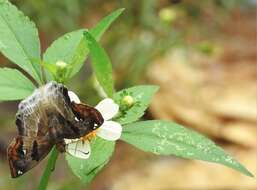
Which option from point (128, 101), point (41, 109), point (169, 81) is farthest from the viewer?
point (169, 81)

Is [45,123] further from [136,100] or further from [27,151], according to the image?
[136,100]

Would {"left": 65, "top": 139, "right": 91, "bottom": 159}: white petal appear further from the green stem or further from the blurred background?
the blurred background

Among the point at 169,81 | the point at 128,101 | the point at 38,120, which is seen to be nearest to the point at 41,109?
the point at 38,120

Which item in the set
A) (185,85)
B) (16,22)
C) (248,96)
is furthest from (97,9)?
(16,22)

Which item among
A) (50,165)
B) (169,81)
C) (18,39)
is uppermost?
(18,39)

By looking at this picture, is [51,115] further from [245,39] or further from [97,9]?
[245,39]

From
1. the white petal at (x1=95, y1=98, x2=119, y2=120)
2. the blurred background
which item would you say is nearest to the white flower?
the white petal at (x1=95, y1=98, x2=119, y2=120)
